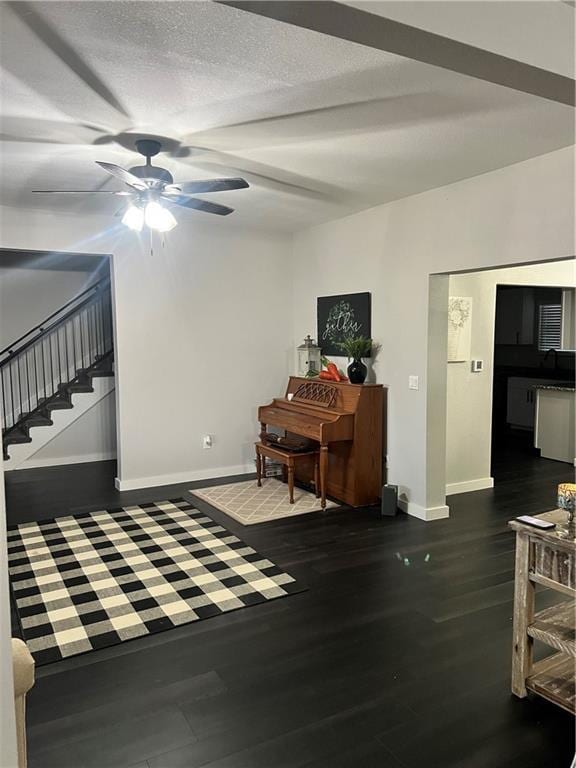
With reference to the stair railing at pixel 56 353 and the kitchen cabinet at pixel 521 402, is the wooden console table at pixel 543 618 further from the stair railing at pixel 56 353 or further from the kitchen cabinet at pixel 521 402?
the kitchen cabinet at pixel 521 402

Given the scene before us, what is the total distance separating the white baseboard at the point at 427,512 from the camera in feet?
15.3

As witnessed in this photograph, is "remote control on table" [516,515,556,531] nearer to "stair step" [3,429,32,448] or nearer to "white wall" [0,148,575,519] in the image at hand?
"white wall" [0,148,575,519]

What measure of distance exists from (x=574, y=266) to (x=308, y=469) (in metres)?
3.64

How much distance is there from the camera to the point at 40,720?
2.25 metres

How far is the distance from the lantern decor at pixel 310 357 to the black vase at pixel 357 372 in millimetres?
819

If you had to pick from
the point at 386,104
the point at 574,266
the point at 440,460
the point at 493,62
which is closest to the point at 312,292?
the point at 440,460

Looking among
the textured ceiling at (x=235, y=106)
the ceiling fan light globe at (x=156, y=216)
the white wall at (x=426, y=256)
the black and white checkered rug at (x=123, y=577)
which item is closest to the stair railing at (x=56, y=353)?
the black and white checkered rug at (x=123, y=577)

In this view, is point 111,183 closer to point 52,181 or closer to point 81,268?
point 52,181

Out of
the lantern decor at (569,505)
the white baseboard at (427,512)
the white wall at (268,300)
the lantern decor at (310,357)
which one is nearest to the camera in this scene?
the lantern decor at (569,505)

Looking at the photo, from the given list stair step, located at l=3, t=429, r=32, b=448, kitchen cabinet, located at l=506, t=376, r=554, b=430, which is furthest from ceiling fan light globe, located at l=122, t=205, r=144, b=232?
kitchen cabinet, located at l=506, t=376, r=554, b=430

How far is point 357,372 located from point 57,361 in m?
4.05

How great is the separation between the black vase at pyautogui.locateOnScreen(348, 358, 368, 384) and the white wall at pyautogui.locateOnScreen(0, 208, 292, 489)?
1456mm

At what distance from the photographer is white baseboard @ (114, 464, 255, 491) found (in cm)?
555

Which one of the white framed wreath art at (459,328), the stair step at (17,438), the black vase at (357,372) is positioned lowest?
the stair step at (17,438)
